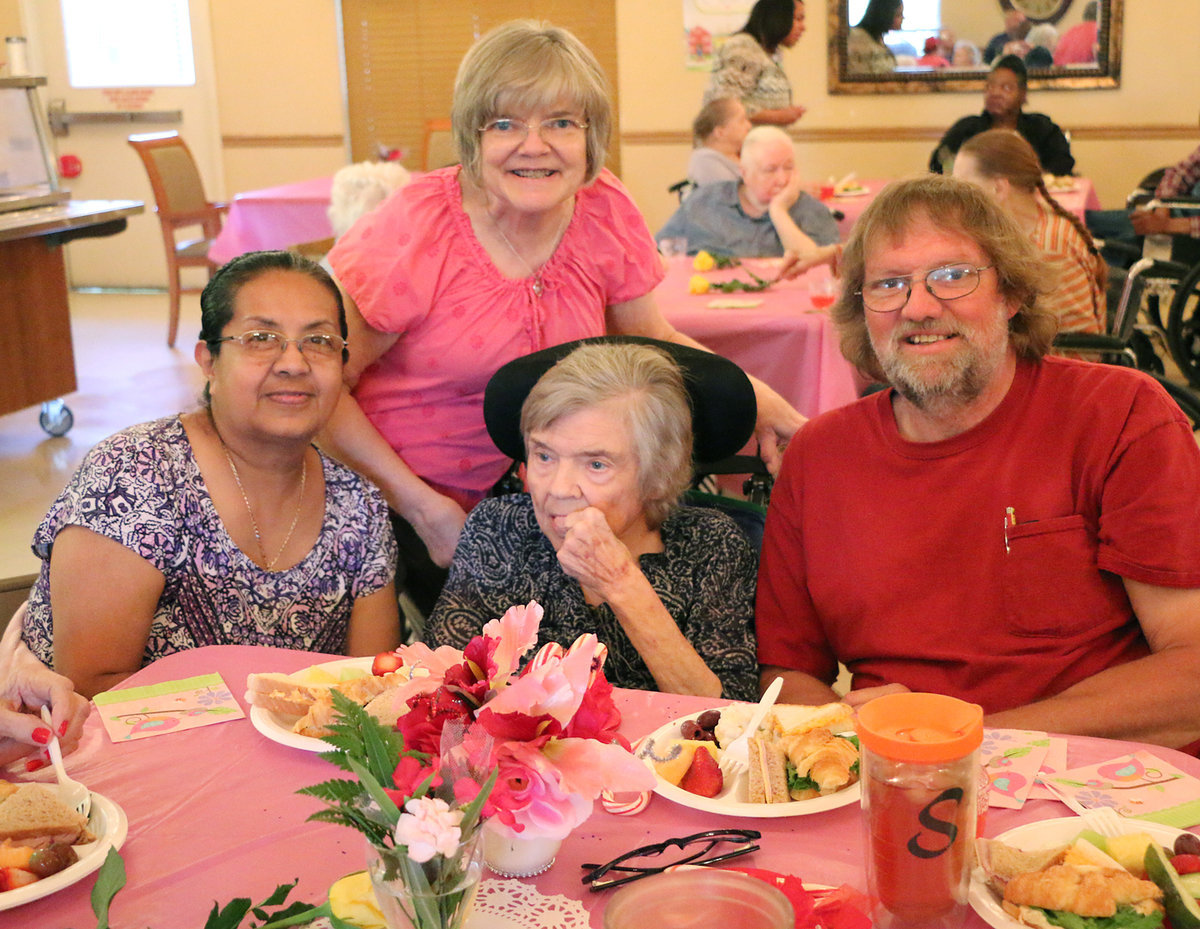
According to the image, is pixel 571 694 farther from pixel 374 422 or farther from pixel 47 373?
pixel 47 373

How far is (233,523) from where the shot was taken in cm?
200

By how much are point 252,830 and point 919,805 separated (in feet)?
2.26

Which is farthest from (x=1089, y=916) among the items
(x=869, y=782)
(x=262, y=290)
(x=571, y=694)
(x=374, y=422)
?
(x=374, y=422)

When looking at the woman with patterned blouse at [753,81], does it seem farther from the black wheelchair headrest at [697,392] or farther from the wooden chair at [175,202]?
the black wheelchair headrest at [697,392]

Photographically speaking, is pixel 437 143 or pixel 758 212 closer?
pixel 758 212

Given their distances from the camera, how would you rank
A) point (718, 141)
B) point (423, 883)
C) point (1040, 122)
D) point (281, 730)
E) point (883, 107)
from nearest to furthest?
point (423, 883) → point (281, 730) → point (718, 141) → point (1040, 122) → point (883, 107)

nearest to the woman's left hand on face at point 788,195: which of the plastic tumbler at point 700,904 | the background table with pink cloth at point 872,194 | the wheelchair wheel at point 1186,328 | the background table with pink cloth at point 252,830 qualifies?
the background table with pink cloth at point 872,194

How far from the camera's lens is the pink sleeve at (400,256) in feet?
7.49

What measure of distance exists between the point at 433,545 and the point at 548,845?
1.23 metres

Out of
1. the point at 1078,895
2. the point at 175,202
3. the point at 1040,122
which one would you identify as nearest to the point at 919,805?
the point at 1078,895

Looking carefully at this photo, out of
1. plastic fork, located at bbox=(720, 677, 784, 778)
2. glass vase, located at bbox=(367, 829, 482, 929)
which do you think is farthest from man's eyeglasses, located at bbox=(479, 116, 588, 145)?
glass vase, located at bbox=(367, 829, 482, 929)

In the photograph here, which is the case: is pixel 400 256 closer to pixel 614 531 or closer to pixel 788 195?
pixel 614 531

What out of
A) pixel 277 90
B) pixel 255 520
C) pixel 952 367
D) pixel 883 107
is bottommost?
pixel 255 520

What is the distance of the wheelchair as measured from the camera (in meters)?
2.10
